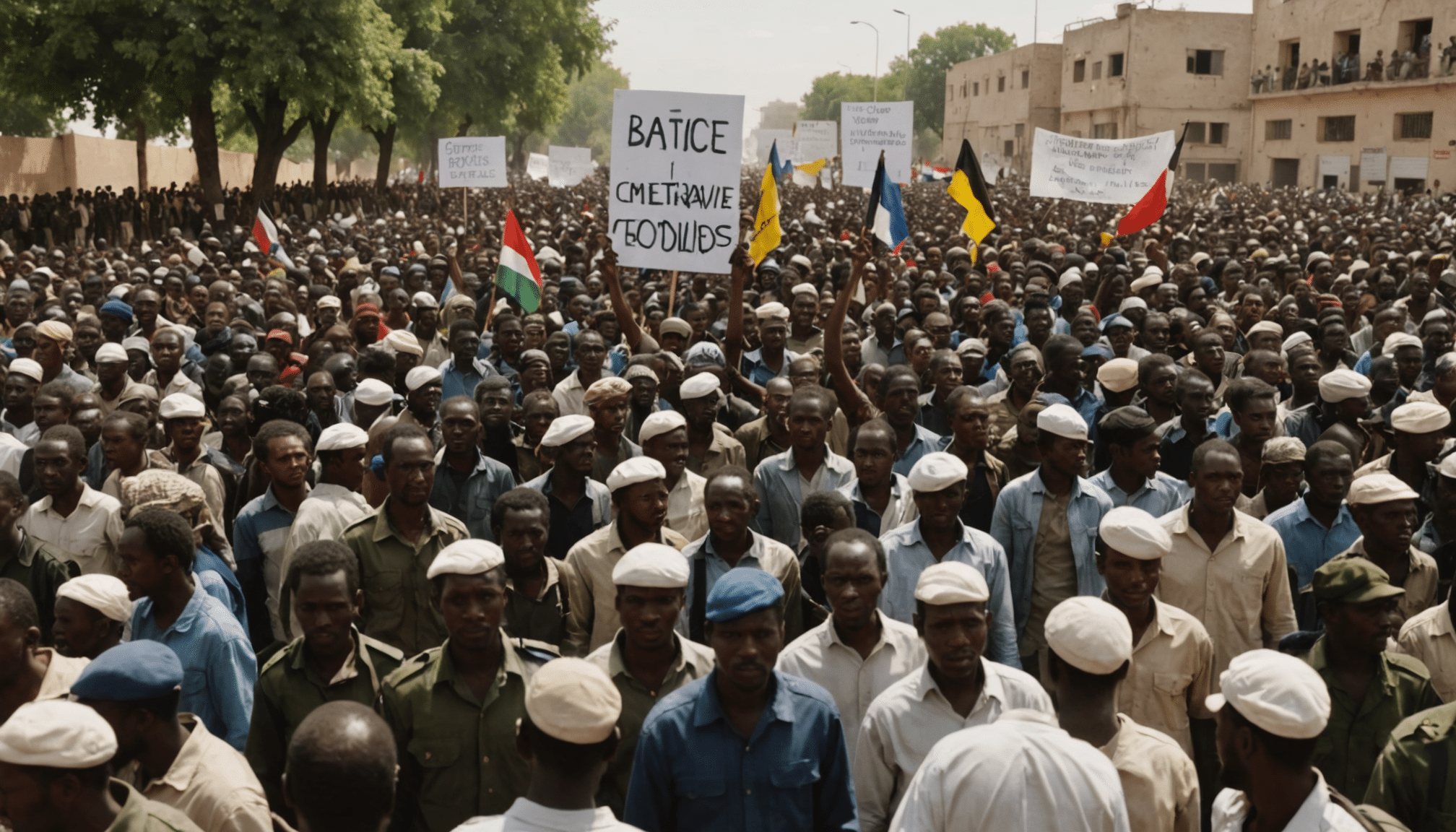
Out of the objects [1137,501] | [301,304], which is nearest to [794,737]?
[1137,501]

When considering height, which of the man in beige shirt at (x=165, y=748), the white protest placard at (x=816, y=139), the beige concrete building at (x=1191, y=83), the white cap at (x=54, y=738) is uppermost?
the beige concrete building at (x=1191, y=83)

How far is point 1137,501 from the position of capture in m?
5.87

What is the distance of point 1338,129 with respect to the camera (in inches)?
1875

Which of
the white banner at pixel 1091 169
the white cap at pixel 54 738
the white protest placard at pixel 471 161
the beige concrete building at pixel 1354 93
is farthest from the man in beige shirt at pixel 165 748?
the beige concrete building at pixel 1354 93

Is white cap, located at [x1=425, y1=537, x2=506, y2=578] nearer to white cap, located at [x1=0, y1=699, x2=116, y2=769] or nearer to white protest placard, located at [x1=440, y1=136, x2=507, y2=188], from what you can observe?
white cap, located at [x1=0, y1=699, x2=116, y2=769]

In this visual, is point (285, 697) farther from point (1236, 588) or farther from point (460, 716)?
point (1236, 588)

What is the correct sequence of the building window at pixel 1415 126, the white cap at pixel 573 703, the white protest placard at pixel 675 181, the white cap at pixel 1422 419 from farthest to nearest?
1. the building window at pixel 1415 126
2. the white protest placard at pixel 675 181
3. the white cap at pixel 1422 419
4. the white cap at pixel 573 703

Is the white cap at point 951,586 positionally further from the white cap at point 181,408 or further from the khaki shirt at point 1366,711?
the white cap at point 181,408

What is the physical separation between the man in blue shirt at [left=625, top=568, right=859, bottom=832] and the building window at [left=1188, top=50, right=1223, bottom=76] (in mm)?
57020

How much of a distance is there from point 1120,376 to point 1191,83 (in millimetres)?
52098

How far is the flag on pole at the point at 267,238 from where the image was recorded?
609 inches

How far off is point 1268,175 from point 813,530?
171ft

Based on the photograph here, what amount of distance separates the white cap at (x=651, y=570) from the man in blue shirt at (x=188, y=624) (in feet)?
4.20

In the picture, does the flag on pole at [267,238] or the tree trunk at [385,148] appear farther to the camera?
the tree trunk at [385,148]
